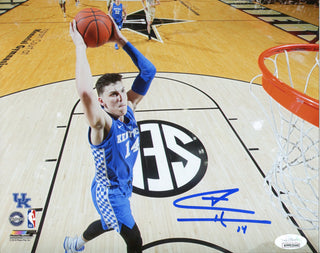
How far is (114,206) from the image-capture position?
1783mm

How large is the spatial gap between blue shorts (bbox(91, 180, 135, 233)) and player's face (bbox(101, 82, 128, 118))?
1.91ft

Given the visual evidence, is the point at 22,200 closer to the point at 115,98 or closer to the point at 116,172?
the point at 116,172

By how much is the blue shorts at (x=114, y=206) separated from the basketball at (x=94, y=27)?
3.67 ft

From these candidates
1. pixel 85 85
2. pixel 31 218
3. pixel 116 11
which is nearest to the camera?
pixel 85 85

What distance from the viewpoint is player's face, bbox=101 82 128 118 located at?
164 centimetres

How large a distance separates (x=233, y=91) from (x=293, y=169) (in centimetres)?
213

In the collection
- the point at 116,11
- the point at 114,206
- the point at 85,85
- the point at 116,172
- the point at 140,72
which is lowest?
the point at 114,206

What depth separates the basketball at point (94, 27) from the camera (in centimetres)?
184

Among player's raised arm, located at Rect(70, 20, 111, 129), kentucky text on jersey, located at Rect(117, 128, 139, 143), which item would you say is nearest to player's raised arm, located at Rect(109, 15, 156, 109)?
kentucky text on jersey, located at Rect(117, 128, 139, 143)

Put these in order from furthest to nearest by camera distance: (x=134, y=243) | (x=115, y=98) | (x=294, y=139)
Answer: (x=294, y=139) → (x=134, y=243) → (x=115, y=98)

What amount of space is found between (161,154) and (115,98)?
72.3 inches
